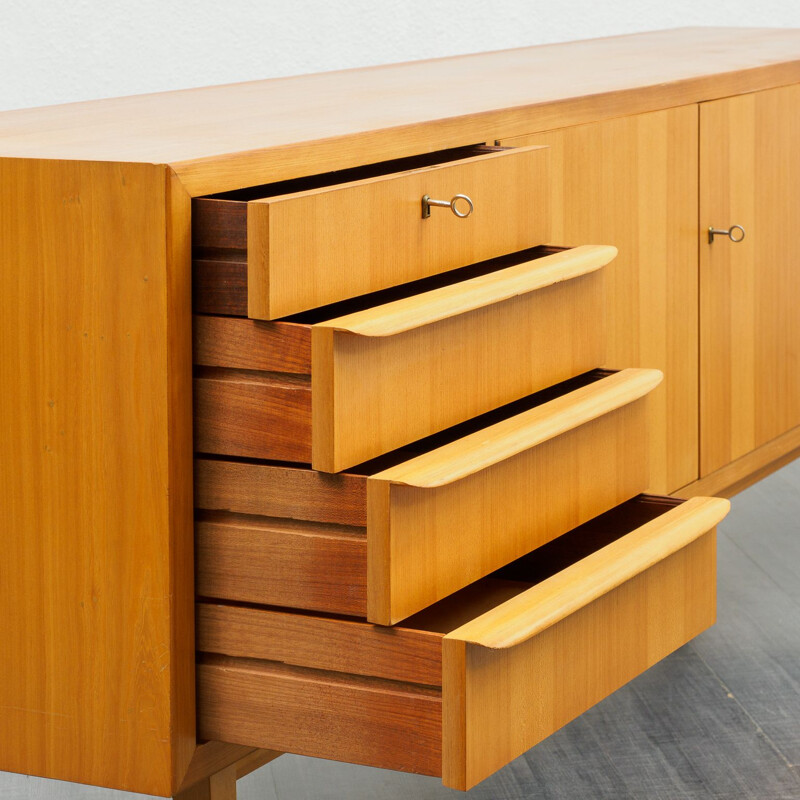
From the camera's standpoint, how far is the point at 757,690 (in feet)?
6.84

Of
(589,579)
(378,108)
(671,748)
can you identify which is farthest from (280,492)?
(671,748)

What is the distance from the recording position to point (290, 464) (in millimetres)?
1107

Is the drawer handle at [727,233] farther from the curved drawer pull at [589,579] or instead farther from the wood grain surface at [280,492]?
the wood grain surface at [280,492]

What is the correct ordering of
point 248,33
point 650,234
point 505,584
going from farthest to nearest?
point 248,33 < point 650,234 < point 505,584

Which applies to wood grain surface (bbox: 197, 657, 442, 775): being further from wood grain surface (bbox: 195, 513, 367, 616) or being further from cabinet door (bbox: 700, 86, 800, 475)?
cabinet door (bbox: 700, 86, 800, 475)

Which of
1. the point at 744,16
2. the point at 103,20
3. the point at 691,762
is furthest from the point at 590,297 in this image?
the point at 744,16

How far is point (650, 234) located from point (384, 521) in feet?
2.87

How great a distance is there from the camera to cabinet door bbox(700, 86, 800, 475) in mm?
1956

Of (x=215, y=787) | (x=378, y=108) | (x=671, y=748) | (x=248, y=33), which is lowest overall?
(x=671, y=748)

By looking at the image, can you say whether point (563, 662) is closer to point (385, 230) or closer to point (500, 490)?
point (500, 490)

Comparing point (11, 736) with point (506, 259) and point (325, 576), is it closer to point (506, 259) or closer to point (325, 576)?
point (325, 576)

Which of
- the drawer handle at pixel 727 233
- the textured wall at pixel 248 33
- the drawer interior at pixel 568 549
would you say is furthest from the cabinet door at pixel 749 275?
the textured wall at pixel 248 33

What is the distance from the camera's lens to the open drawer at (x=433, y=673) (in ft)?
3.50

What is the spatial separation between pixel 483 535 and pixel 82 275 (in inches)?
15.2
